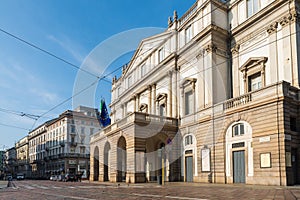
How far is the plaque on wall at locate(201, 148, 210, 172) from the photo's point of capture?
81.8 feet

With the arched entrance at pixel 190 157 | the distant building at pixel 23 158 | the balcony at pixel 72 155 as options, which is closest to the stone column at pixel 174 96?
the arched entrance at pixel 190 157

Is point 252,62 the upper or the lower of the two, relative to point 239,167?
upper

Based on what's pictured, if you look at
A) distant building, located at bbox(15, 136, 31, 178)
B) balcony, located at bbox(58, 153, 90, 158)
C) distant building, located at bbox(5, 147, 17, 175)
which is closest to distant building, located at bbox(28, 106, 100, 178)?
balcony, located at bbox(58, 153, 90, 158)

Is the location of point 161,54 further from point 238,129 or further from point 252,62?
point 238,129

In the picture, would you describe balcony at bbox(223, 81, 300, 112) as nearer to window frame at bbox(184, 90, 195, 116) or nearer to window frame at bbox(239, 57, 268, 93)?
window frame at bbox(239, 57, 268, 93)

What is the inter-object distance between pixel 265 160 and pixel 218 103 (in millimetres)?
6490

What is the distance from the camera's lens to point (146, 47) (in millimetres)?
40250

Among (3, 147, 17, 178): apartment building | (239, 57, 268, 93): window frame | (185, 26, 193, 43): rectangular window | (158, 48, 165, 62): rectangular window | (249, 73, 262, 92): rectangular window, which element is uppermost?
(185, 26, 193, 43): rectangular window

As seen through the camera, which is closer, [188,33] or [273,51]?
[273,51]

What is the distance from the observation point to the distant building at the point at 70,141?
7612cm

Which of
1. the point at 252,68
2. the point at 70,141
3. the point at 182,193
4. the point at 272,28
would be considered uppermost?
the point at 272,28

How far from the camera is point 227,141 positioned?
77.5 ft

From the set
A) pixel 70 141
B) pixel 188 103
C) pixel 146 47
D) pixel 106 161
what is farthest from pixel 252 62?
pixel 70 141

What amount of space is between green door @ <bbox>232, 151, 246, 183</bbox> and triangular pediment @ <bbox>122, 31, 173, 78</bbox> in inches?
668
